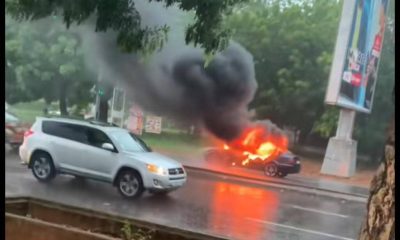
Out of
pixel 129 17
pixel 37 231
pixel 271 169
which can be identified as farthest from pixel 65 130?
pixel 271 169

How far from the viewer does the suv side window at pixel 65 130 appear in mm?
5699

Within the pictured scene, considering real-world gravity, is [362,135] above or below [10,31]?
below

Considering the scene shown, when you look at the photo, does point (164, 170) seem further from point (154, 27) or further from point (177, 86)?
point (154, 27)

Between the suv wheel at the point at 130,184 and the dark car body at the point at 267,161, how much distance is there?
79cm

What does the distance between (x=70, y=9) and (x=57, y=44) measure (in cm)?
46

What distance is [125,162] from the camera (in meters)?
5.56

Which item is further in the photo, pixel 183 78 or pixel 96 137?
pixel 96 137

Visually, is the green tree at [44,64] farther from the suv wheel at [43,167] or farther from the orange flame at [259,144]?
the orange flame at [259,144]

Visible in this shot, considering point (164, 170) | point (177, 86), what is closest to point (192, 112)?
point (177, 86)

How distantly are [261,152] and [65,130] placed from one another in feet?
6.85

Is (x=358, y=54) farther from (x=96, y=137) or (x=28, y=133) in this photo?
(x=28, y=133)

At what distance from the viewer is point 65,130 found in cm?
582
